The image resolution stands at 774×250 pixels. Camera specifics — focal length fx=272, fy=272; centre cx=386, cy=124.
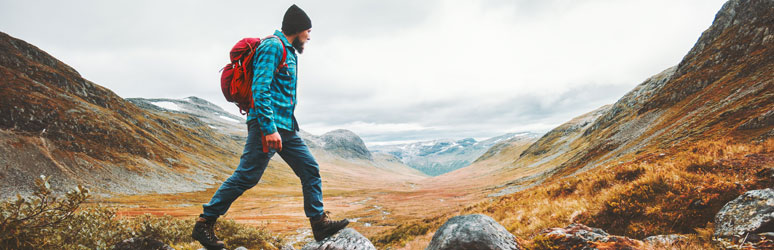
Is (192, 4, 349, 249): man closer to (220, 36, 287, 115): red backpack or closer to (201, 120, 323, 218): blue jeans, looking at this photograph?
(201, 120, 323, 218): blue jeans

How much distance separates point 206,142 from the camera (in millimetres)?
180750

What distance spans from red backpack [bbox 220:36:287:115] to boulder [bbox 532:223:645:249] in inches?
237

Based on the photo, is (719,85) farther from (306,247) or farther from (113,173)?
(113,173)

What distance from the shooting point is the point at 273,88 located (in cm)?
500

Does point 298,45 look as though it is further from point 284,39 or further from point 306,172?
point 306,172

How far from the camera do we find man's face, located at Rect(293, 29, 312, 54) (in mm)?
5500

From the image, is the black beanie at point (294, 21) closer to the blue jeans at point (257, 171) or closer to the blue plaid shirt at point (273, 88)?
Result: the blue plaid shirt at point (273, 88)

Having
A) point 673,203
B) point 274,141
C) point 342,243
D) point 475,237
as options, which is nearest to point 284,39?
point 274,141

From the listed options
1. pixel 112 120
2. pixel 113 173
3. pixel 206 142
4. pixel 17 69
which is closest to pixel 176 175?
pixel 113 173

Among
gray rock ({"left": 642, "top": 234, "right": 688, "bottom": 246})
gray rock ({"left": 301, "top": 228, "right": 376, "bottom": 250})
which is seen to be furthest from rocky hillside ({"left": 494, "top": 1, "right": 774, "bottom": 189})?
gray rock ({"left": 301, "top": 228, "right": 376, "bottom": 250})

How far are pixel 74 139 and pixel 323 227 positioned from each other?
428 feet

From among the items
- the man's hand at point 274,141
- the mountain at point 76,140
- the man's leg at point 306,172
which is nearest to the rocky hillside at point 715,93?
the man's leg at point 306,172

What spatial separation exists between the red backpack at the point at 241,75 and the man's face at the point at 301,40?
62cm

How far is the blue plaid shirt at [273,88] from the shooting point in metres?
4.52
